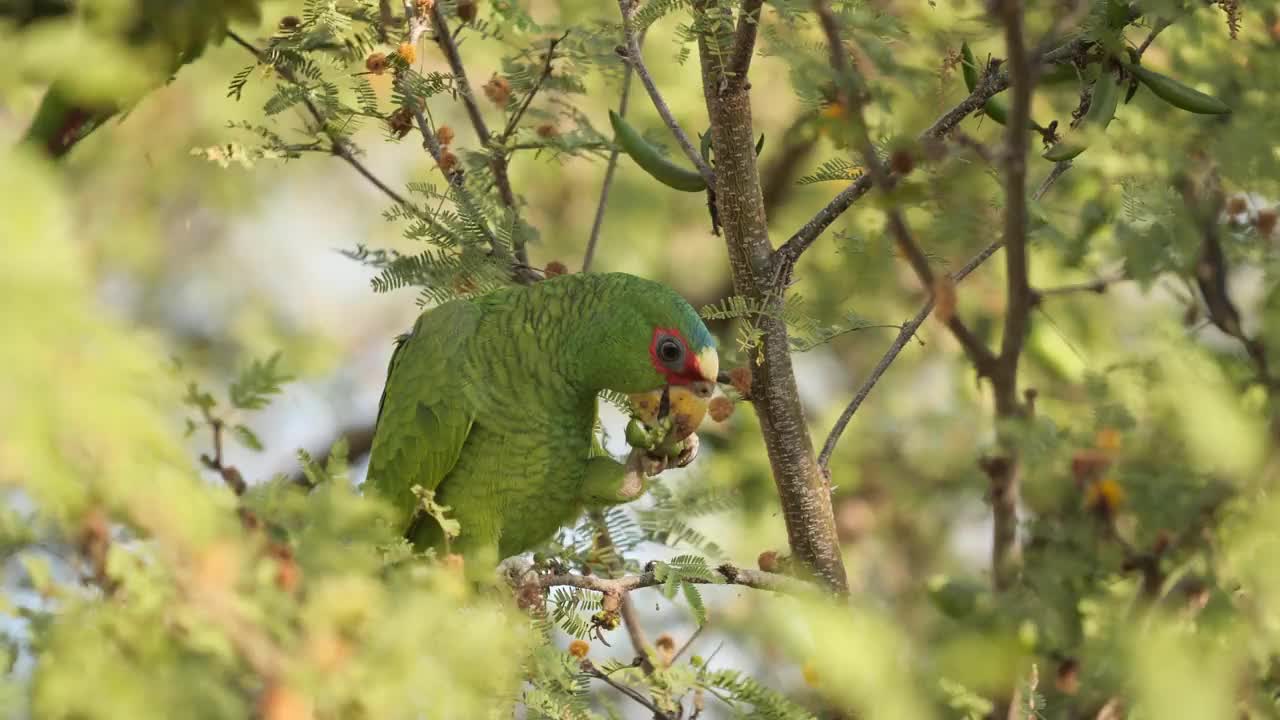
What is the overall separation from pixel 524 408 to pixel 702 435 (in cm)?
93

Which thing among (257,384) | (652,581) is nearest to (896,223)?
(257,384)

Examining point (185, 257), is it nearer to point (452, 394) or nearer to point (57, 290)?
point (452, 394)

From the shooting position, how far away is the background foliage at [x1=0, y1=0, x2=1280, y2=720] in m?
0.91

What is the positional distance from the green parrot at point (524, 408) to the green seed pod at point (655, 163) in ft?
0.99

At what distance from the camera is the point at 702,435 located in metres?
3.49

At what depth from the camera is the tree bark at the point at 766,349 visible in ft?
7.25

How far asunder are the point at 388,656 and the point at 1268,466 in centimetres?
83

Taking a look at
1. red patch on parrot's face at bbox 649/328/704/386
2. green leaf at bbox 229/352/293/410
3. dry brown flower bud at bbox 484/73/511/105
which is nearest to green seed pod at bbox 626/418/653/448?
red patch on parrot's face at bbox 649/328/704/386

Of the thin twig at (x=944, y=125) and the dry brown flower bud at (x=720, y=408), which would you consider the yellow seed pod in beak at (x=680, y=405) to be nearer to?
the dry brown flower bud at (x=720, y=408)

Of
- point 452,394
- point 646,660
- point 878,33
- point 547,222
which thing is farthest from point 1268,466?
point 547,222

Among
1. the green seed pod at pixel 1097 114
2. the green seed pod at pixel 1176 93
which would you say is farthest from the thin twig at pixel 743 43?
the green seed pod at pixel 1176 93

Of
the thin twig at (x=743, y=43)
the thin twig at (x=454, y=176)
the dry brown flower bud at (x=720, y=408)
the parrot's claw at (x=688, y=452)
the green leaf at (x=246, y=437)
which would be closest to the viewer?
the green leaf at (x=246, y=437)

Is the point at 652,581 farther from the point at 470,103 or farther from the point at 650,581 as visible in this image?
the point at 470,103

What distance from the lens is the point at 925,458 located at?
12.2ft
